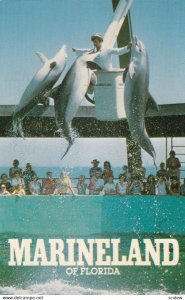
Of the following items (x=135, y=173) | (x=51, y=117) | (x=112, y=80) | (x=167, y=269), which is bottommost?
(x=167, y=269)

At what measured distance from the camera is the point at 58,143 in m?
6.51

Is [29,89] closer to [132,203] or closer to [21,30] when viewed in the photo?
[21,30]

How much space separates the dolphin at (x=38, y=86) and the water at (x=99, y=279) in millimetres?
1279

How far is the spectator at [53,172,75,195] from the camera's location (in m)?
6.39

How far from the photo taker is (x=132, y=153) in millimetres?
6496

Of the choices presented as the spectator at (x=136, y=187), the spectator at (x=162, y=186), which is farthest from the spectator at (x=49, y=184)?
the spectator at (x=162, y=186)

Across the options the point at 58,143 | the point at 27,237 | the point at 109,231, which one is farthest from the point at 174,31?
the point at 27,237

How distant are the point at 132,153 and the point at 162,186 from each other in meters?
0.48

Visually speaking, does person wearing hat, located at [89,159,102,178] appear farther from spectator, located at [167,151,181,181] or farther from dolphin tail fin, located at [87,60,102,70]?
dolphin tail fin, located at [87,60,102,70]

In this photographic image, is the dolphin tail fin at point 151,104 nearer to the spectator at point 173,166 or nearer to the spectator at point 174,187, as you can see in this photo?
the spectator at point 173,166

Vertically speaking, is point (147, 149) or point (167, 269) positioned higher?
point (147, 149)

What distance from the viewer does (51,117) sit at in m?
6.50

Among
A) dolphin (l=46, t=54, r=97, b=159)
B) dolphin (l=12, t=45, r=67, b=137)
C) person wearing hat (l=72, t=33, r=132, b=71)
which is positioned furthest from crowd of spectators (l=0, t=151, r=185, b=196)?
person wearing hat (l=72, t=33, r=132, b=71)

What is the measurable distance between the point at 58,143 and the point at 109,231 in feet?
3.64
